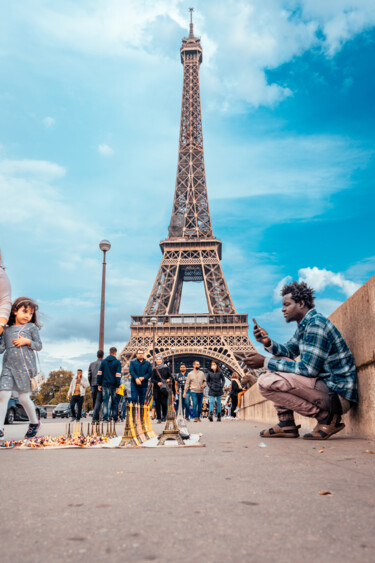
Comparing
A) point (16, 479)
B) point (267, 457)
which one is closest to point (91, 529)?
point (16, 479)

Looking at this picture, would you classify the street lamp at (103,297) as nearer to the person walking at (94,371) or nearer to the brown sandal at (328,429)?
the person walking at (94,371)

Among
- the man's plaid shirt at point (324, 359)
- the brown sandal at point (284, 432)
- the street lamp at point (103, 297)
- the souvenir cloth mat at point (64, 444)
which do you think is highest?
the street lamp at point (103, 297)

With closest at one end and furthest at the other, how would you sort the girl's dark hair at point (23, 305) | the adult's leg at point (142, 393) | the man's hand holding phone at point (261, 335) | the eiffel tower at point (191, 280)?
the man's hand holding phone at point (261, 335)
the girl's dark hair at point (23, 305)
the adult's leg at point (142, 393)
the eiffel tower at point (191, 280)

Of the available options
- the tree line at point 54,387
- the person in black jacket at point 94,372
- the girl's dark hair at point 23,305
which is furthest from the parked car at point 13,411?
the tree line at point 54,387

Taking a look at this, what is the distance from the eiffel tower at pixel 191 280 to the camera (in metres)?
46.2

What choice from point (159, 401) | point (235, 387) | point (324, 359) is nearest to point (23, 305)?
point (324, 359)

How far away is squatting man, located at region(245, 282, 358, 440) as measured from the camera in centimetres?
478

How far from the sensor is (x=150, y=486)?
8.31 feet

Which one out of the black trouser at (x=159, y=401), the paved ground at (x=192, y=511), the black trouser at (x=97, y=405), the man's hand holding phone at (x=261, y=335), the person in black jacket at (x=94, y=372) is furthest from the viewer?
the black trouser at (x=159, y=401)

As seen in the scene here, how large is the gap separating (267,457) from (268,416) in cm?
771

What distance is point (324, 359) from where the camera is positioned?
4.79 m

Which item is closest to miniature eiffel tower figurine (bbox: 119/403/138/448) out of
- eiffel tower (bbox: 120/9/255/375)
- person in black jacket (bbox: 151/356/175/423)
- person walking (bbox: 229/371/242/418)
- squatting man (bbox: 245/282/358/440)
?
squatting man (bbox: 245/282/358/440)

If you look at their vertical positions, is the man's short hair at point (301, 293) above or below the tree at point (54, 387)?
below

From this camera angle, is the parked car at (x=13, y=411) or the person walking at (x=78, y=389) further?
the parked car at (x=13, y=411)
